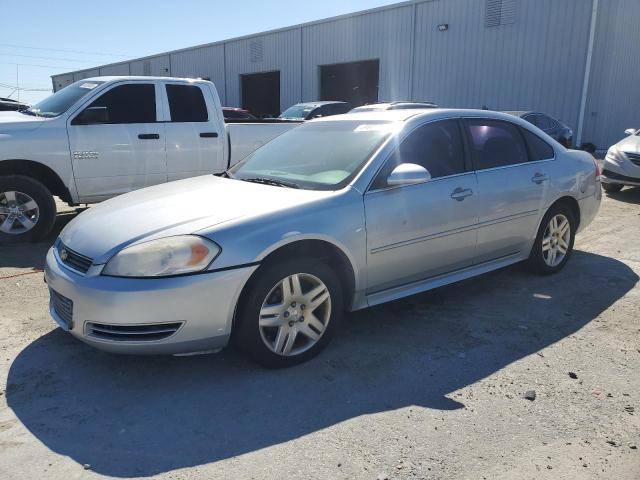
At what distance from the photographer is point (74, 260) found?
128 inches

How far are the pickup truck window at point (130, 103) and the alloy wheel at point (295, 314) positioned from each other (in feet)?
14.1

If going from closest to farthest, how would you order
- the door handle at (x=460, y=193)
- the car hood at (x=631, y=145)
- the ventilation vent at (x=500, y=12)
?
1. the door handle at (x=460, y=193)
2. the car hood at (x=631, y=145)
3. the ventilation vent at (x=500, y=12)

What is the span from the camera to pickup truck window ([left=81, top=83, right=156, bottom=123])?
21.4 ft

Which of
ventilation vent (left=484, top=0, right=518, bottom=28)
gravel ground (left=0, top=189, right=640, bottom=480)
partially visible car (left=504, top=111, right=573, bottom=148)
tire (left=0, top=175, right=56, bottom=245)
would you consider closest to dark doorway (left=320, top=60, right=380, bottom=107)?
ventilation vent (left=484, top=0, right=518, bottom=28)

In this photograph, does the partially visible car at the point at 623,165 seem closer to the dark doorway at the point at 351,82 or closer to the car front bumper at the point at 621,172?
the car front bumper at the point at 621,172

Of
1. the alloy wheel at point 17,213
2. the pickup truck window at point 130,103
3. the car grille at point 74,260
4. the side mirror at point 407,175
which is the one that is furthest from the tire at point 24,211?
the side mirror at point 407,175

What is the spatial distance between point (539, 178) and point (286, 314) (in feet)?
9.33

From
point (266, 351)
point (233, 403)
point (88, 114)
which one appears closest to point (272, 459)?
point (233, 403)

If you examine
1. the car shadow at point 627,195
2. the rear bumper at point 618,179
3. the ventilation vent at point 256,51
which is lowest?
the car shadow at point 627,195

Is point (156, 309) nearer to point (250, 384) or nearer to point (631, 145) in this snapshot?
point (250, 384)

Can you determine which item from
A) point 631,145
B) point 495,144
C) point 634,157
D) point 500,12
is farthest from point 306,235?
point 500,12

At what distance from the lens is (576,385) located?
10.4 feet

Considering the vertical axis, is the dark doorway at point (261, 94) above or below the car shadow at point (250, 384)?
above

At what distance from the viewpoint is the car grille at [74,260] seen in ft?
10.2
